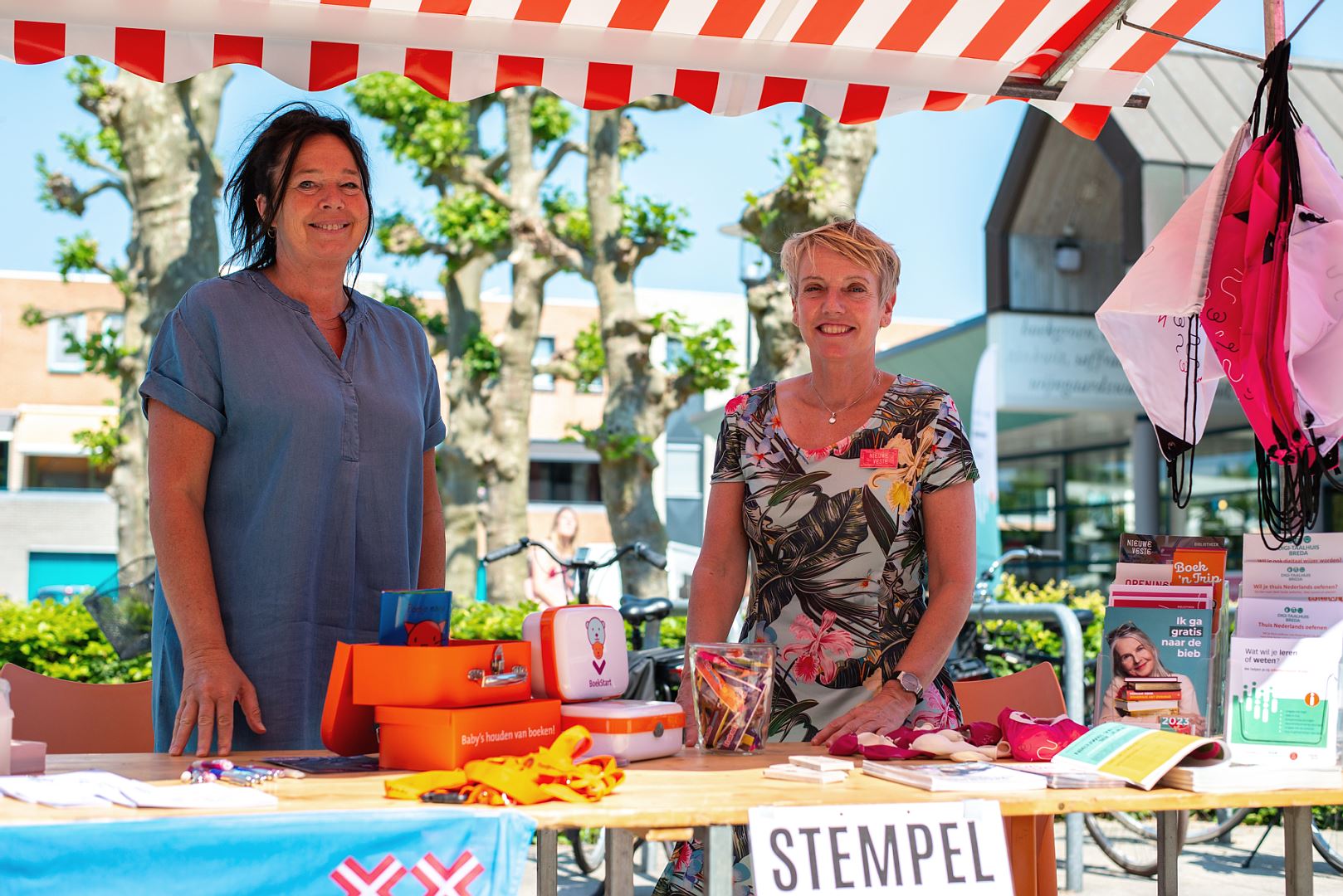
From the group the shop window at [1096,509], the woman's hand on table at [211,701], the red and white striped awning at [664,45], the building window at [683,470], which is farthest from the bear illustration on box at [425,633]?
the building window at [683,470]

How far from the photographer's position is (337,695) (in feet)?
7.19

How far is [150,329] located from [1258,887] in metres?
7.58

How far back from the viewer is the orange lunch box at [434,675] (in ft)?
6.90

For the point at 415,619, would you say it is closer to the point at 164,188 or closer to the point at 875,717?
the point at 875,717

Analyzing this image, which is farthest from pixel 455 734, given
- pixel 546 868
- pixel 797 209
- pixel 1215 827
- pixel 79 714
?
pixel 797 209

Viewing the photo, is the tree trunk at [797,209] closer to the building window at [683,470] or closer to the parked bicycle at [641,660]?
the parked bicycle at [641,660]

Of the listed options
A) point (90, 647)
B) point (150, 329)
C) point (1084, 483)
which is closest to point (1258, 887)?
point (90, 647)

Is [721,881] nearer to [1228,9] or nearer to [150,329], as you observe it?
[1228,9]

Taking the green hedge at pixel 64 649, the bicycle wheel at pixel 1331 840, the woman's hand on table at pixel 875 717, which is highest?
the woman's hand on table at pixel 875 717

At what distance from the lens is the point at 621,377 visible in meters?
10.9

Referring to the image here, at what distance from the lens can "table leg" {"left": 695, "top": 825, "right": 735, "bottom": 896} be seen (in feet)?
6.11

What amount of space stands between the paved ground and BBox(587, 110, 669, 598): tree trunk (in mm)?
4480

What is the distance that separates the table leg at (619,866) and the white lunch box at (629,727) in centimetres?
17

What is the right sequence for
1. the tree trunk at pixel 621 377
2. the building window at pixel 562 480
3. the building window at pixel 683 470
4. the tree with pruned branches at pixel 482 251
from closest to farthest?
the tree trunk at pixel 621 377 < the tree with pruned branches at pixel 482 251 < the building window at pixel 683 470 < the building window at pixel 562 480
